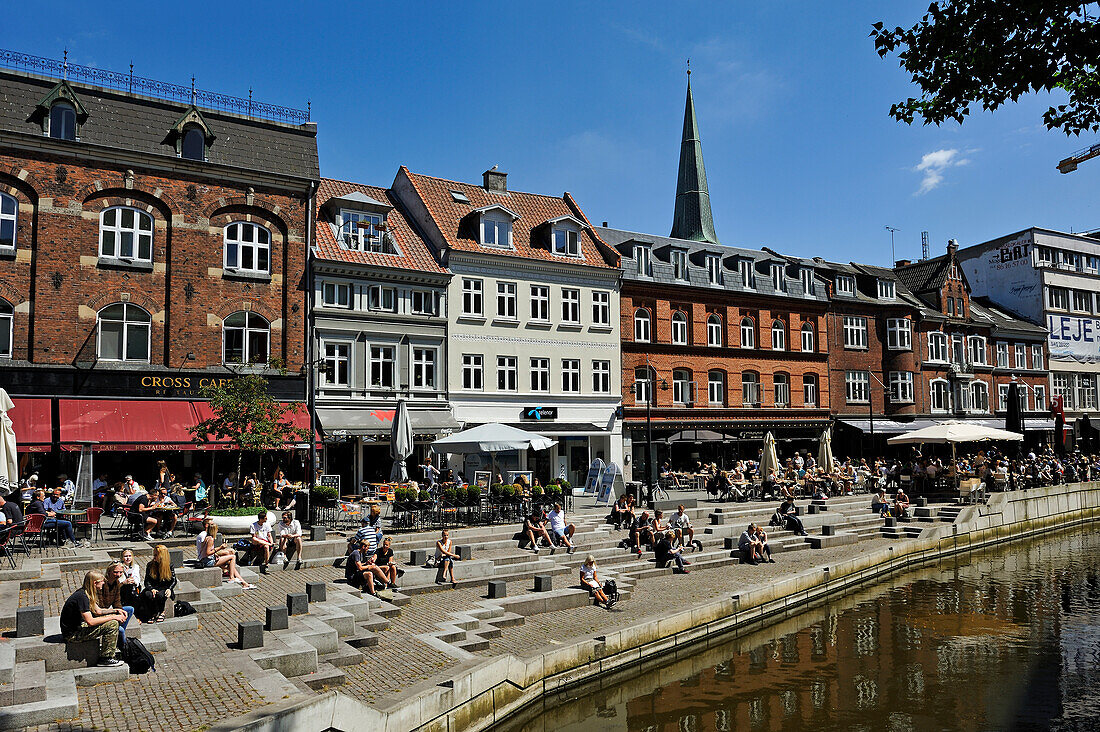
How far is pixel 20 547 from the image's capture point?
17.6 metres

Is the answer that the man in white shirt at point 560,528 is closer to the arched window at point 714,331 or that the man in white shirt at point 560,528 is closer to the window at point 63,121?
the window at point 63,121

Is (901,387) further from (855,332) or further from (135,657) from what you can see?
(135,657)

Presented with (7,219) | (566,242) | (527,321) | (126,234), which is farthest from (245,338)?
(566,242)

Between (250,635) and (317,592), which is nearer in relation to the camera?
(250,635)

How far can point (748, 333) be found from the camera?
44375 mm

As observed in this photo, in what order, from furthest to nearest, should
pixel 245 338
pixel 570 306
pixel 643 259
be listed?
pixel 643 259
pixel 570 306
pixel 245 338

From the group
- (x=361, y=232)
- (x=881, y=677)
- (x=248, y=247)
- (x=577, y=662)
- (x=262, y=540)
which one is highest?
(x=361, y=232)

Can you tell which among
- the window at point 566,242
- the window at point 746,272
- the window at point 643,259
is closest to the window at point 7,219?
the window at point 566,242

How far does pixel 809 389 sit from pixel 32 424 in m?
37.2

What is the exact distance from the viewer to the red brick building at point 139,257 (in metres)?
26.3

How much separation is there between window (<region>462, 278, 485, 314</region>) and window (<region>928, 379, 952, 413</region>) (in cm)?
3046

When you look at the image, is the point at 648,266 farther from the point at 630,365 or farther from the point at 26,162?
the point at 26,162

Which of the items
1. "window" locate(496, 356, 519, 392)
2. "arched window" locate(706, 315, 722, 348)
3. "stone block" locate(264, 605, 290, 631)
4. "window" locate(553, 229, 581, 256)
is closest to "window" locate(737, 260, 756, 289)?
"arched window" locate(706, 315, 722, 348)

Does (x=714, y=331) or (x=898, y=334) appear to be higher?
(x=898, y=334)
